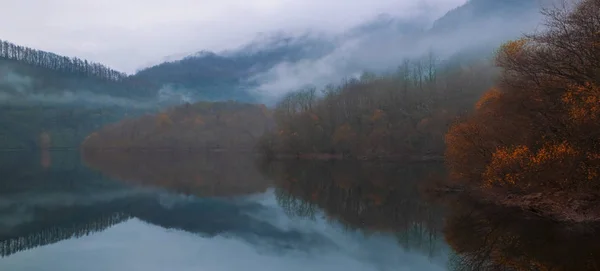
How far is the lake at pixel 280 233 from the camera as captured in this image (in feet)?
64.1

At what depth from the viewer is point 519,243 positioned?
67.4ft

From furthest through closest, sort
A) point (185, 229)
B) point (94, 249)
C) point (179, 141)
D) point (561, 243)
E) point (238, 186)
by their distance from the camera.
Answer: point (179, 141), point (238, 186), point (185, 229), point (94, 249), point (561, 243)

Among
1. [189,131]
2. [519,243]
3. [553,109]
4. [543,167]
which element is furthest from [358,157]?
[189,131]

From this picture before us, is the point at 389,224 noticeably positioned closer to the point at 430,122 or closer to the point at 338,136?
the point at 430,122

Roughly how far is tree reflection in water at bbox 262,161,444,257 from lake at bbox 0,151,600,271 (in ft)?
0.37

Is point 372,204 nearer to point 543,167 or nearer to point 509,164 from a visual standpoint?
point 509,164

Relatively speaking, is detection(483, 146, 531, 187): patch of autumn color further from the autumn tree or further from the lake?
the lake

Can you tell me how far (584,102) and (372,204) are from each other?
17535 millimetres

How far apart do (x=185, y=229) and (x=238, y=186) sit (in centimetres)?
2388

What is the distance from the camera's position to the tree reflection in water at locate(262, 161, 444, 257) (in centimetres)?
2547

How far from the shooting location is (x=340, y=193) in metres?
43.8

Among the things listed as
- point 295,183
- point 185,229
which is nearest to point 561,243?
point 185,229

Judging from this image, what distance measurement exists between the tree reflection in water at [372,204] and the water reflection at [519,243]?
1.32m

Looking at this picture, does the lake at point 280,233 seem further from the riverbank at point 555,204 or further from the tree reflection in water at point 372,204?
the riverbank at point 555,204
